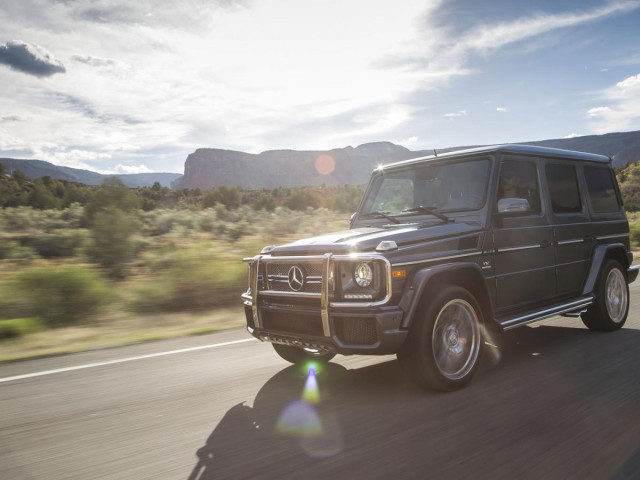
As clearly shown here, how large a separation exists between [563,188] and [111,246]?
31.3ft

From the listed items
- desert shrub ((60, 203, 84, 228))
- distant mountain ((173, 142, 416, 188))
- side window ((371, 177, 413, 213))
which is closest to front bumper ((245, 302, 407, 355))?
side window ((371, 177, 413, 213))

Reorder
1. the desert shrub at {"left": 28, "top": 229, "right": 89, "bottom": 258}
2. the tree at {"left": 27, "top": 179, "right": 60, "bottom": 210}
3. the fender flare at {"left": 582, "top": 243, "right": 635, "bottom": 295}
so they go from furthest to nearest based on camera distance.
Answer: the tree at {"left": 27, "top": 179, "right": 60, "bottom": 210} < the desert shrub at {"left": 28, "top": 229, "right": 89, "bottom": 258} < the fender flare at {"left": 582, "top": 243, "right": 635, "bottom": 295}

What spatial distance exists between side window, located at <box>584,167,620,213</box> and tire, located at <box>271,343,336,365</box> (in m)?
3.68

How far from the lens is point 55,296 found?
325 inches

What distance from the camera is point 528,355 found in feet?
18.0

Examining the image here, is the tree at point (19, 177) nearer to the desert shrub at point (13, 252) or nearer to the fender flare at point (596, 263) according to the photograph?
the desert shrub at point (13, 252)

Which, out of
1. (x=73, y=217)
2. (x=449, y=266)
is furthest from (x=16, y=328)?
(x=73, y=217)

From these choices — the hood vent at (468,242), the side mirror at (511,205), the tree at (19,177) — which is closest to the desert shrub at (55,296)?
the hood vent at (468,242)

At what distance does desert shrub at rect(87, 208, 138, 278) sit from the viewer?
12.0 meters

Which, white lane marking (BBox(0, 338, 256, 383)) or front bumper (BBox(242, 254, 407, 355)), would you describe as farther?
white lane marking (BBox(0, 338, 256, 383))

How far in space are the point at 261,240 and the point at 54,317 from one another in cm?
571

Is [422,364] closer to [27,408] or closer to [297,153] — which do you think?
[27,408]

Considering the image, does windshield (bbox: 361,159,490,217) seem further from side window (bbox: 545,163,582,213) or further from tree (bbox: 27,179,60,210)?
tree (bbox: 27,179,60,210)

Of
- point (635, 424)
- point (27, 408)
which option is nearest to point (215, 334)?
point (27, 408)
